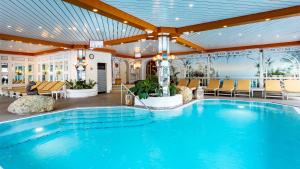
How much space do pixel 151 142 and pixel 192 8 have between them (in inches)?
163

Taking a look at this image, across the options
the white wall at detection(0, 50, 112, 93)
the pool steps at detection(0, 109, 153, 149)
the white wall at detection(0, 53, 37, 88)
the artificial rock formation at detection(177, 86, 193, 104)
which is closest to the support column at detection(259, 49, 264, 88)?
the artificial rock formation at detection(177, 86, 193, 104)

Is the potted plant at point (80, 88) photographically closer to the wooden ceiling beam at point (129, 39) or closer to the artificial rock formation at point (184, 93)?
the wooden ceiling beam at point (129, 39)

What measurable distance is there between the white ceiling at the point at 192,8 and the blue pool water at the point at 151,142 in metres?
3.41

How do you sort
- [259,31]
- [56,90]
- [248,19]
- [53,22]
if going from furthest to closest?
[56,90] → [259,31] → [53,22] → [248,19]

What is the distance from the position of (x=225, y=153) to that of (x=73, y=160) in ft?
8.51

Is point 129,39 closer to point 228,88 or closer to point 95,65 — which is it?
point 95,65

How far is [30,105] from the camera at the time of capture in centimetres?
661

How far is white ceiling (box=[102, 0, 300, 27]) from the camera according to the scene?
5117 mm

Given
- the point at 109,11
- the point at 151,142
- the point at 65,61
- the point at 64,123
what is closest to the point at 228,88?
the point at 109,11

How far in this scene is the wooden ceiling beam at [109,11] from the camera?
482 cm

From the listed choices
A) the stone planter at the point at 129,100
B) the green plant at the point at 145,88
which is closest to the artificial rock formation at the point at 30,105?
the stone planter at the point at 129,100

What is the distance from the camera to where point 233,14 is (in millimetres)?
6156

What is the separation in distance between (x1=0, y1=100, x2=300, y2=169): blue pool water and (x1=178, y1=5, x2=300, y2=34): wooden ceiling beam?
321cm

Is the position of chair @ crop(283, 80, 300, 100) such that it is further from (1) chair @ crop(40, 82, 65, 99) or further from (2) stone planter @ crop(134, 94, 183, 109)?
(1) chair @ crop(40, 82, 65, 99)
